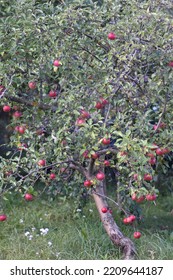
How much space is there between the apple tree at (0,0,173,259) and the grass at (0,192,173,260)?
8.6 inches

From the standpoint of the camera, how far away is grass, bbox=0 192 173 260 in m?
4.02

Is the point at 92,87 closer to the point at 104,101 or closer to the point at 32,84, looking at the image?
the point at 104,101

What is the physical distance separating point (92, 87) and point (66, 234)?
51.9 inches

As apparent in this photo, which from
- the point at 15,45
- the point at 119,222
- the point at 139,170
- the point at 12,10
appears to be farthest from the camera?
the point at 119,222

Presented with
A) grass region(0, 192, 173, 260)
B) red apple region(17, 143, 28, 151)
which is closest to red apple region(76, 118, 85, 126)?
red apple region(17, 143, 28, 151)

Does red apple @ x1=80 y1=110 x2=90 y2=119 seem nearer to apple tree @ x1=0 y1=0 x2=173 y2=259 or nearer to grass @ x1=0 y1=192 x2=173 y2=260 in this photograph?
apple tree @ x1=0 y1=0 x2=173 y2=259

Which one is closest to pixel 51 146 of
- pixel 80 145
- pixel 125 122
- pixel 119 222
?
pixel 80 145

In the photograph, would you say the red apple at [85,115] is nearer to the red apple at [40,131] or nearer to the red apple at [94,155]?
the red apple at [94,155]

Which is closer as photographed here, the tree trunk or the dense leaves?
the dense leaves

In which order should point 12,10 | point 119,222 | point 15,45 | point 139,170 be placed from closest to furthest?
point 139,170
point 15,45
point 12,10
point 119,222

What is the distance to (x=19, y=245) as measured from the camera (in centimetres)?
420

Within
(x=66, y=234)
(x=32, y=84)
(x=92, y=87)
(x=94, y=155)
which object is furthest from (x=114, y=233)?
(x=32, y=84)

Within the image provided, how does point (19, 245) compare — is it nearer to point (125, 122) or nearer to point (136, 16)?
point (125, 122)
